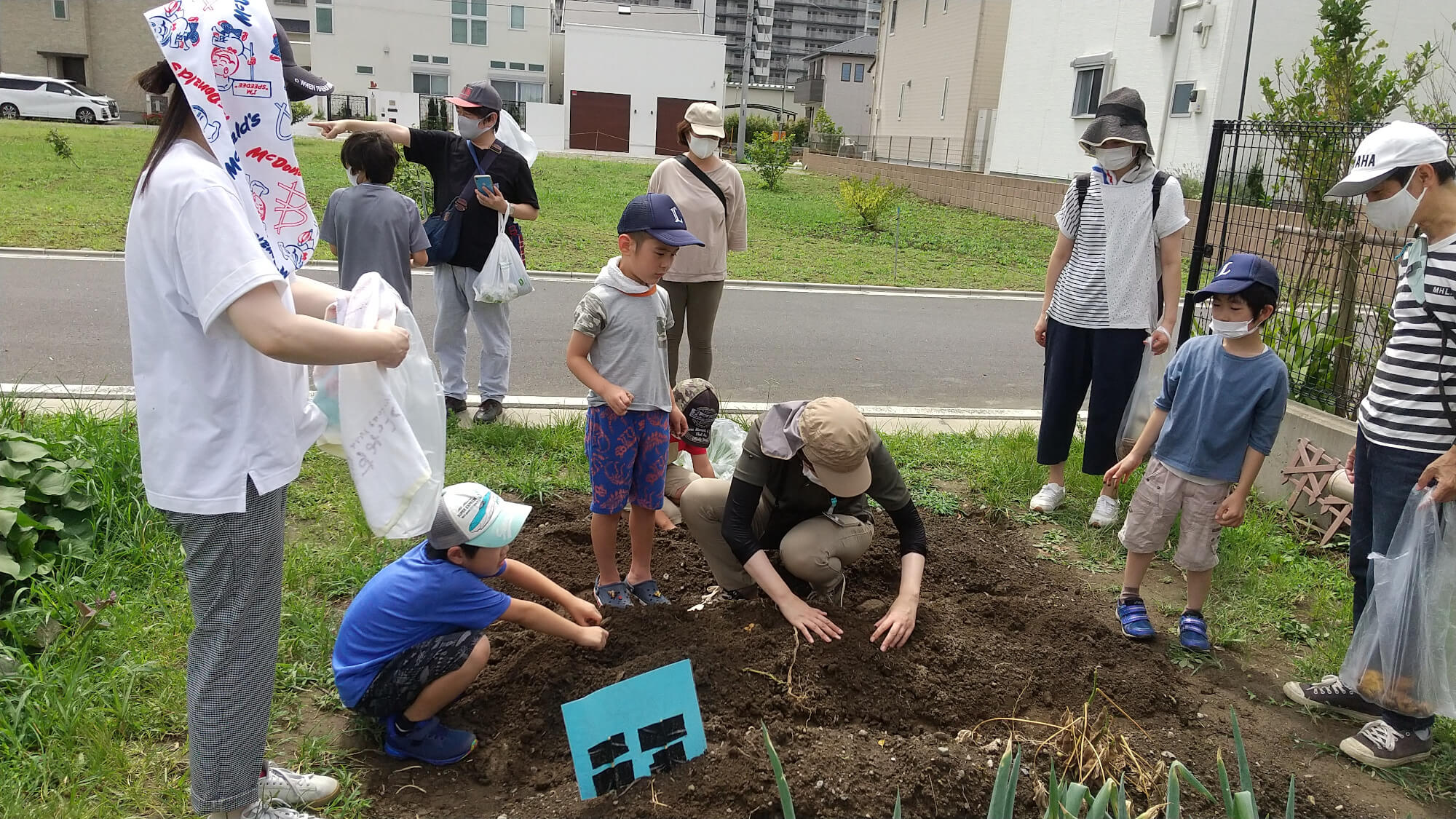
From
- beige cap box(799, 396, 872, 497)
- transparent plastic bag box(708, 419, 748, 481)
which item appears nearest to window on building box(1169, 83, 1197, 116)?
transparent plastic bag box(708, 419, 748, 481)

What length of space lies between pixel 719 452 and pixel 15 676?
3000 millimetres

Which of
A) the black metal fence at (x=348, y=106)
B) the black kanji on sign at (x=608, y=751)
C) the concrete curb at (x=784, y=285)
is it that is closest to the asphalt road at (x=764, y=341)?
the concrete curb at (x=784, y=285)

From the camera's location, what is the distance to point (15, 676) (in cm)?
287

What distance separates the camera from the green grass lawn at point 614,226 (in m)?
11.8

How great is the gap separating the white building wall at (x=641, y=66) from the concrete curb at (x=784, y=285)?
1413 inches

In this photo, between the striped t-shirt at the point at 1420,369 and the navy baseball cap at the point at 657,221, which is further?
the navy baseball cap at the point at 657,221

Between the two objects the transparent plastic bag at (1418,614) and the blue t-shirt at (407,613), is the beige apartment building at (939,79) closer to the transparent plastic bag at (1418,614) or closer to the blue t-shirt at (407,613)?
the transparent plastic bag at (1418,614)

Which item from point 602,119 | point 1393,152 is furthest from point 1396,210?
point 602,119

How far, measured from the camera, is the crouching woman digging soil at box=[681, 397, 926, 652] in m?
2.90

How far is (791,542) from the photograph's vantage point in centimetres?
340

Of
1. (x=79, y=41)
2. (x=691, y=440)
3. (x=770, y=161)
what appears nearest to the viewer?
(x=691, y=440)

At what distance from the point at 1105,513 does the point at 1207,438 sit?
124 centimetres

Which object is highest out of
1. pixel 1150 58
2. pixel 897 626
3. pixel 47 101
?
pixel 1150 58

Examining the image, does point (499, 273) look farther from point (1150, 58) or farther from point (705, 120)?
point (1150, 58)
